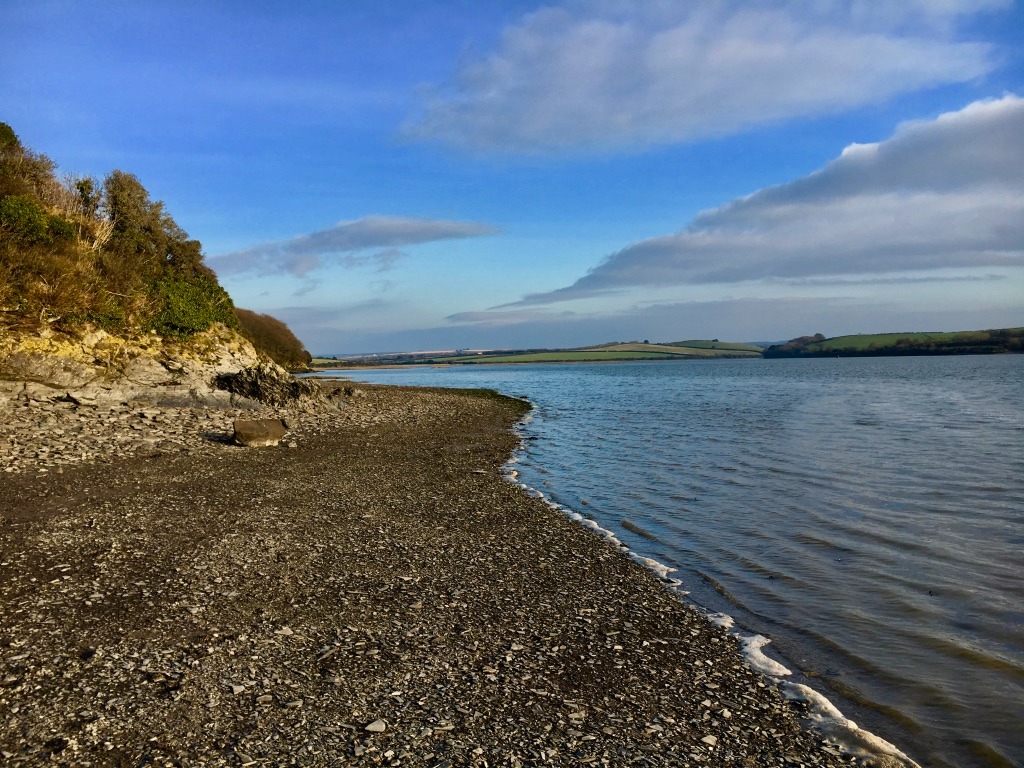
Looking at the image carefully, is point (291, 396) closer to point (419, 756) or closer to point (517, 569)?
point (517, 569)

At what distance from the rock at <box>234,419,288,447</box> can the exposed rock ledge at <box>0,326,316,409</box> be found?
8.22 m

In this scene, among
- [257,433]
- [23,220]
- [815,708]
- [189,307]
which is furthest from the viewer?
[189,307]

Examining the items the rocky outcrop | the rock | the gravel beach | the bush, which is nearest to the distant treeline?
the bush

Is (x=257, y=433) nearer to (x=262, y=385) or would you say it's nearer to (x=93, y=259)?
(x=262, y=385)

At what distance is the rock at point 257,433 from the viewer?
28.4 meters

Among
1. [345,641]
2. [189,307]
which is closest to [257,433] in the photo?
[189,307]

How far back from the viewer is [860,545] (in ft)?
52.2

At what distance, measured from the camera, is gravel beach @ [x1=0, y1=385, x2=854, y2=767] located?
283 inches

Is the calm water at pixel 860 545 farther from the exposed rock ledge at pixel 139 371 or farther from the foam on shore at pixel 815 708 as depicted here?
the exposed rock ledge at pixel 139 371

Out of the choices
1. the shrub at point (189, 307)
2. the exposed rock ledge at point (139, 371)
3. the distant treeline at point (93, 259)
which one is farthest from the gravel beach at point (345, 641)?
the shrub at point (189, 307)

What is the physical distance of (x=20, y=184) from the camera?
3394 cm

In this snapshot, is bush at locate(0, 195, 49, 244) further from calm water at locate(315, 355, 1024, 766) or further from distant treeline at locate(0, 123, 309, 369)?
calm water at locate(315, 355, 1024, 766)

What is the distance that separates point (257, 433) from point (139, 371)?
10426 millimetres

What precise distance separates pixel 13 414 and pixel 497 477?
21.4m
